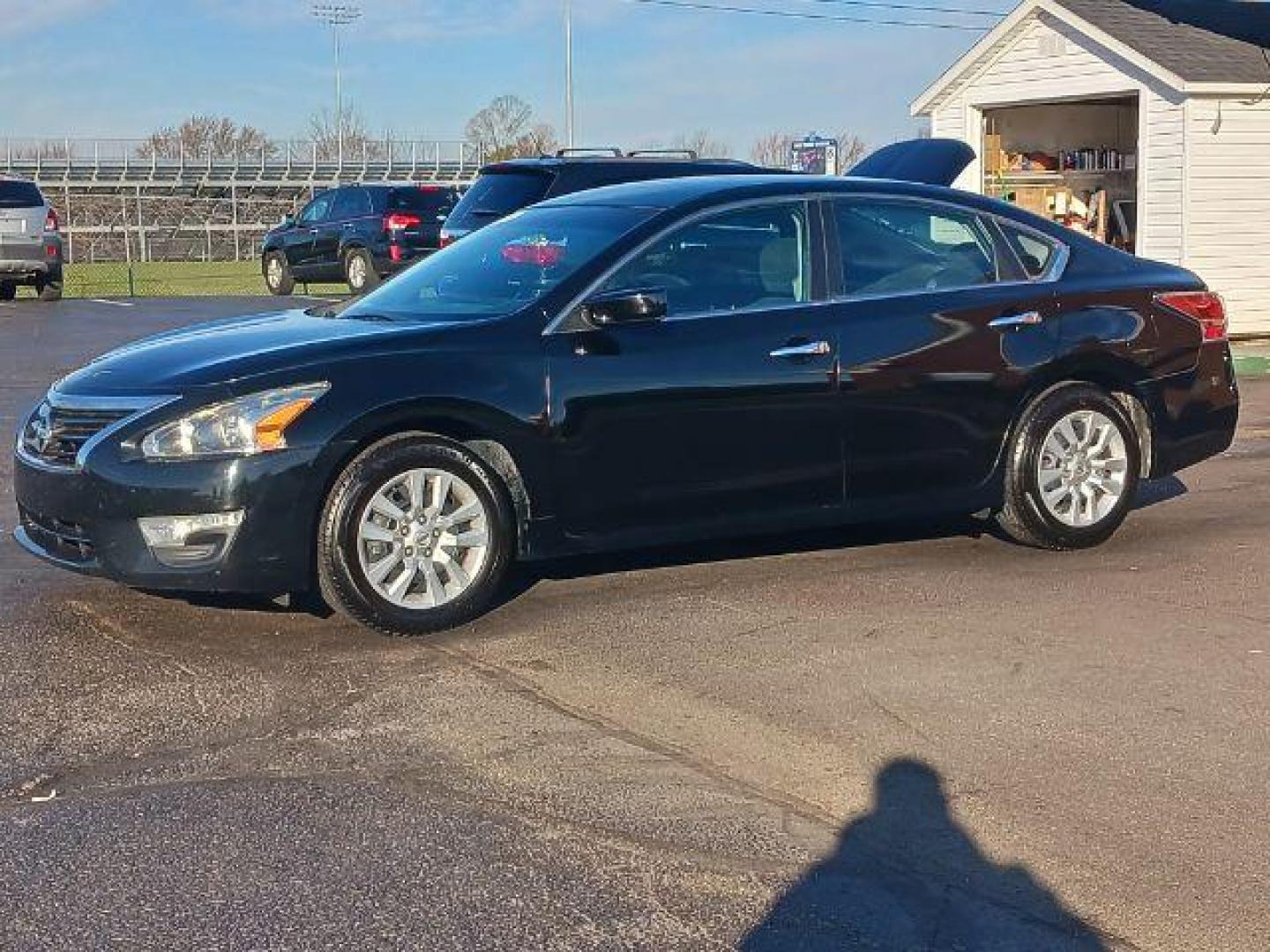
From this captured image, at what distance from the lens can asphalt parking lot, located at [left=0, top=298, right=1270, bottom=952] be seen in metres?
3.72

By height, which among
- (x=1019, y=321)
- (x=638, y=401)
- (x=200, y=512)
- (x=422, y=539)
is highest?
(x=1019, y=321)

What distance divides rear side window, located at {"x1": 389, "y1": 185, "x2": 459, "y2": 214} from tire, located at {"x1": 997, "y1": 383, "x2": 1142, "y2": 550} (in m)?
18.1

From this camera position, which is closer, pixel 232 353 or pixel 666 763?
pixel 666 763

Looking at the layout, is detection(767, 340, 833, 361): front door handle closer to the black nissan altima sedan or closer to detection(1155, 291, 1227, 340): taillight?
the black nissan altima sedan

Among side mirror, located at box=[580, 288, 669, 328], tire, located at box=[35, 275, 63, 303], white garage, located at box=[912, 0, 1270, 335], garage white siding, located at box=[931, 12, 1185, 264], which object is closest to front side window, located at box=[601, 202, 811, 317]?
side mirror, located at box=[580, 288, 669, 328]

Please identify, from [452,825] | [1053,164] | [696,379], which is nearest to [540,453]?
[696,379]

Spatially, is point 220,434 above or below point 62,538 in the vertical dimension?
above

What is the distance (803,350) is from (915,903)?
3240mm

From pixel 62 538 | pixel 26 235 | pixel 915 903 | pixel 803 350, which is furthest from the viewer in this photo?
pixel 26 235

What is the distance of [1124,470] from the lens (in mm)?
7527

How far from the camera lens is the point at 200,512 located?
5.68 meters

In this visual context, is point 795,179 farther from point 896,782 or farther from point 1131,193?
point 1131,193

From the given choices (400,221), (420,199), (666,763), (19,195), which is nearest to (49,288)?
(19,195)

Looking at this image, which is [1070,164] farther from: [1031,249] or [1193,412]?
[1031,249]
